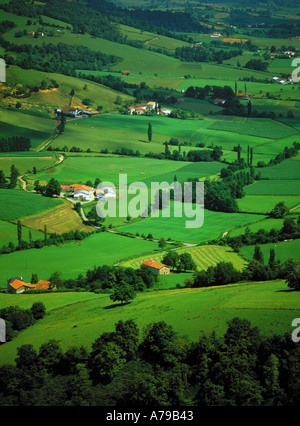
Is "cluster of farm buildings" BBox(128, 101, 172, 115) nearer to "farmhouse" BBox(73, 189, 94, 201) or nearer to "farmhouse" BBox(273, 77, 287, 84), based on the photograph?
"farmhouse" BBox(273, 77, 287, 84)

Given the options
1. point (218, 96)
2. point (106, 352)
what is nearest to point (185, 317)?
point (106, 352)

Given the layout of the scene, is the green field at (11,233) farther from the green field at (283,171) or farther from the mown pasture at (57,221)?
the green field at (283,171)

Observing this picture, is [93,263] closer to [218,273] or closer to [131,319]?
[218,273]

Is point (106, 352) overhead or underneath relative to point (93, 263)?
overhead

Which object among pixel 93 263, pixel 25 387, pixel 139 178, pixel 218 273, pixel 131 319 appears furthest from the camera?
pixel 139 178

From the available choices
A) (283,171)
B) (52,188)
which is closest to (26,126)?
(52,188)

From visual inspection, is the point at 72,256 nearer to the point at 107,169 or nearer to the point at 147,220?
the point at 147,220

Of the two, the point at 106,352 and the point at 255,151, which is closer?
the point at 106,352
